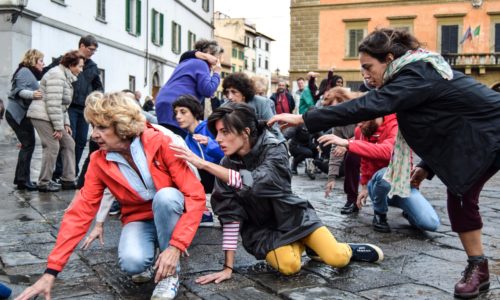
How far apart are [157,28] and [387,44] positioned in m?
23.7

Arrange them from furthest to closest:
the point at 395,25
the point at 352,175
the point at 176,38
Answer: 1. the point at 395,25
2. the point at 176,38
3. the point at 352,175

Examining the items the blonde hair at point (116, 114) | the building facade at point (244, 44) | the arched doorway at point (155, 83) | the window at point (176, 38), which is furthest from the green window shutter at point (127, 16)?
the building facade at point (244, 44)

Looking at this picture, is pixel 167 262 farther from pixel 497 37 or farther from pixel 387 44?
pixel 497 37

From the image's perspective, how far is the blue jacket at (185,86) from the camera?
18.7ft

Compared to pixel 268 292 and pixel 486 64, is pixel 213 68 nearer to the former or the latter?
pixel 268 292

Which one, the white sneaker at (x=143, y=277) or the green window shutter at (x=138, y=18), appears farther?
the green window shutter at (x=138, y=18)

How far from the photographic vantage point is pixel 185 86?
5.79 meters

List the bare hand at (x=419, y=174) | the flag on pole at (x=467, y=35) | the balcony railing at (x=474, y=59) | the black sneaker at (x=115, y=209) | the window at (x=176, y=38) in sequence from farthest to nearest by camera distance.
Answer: the flag on pole at (x=467, y=35) → the balcony railing at (x=474, y=59) → the window at (x=176, y=38) → the black sneaker at (x=115, y=209) → the bare hand at (x=419, y=174)

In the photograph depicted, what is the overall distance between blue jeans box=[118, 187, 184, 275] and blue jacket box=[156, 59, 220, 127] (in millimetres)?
2478

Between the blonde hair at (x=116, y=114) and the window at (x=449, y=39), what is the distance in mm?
31891

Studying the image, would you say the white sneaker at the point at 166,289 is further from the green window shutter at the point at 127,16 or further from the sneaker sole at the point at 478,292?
the green window shutter at the point at 127,16

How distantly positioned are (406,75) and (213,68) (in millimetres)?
3213

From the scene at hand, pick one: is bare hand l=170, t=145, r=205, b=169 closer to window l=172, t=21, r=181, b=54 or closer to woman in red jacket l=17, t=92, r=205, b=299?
woman in red jacket l=17, t=92, r=205, b=299

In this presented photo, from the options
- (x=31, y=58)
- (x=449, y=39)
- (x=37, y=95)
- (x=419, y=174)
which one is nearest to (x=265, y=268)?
(x=419, y=174)
